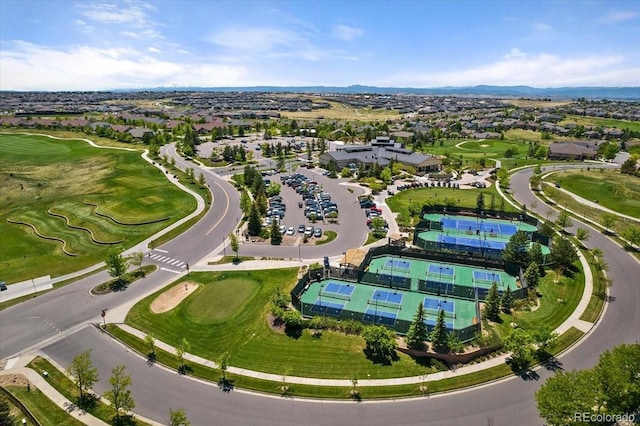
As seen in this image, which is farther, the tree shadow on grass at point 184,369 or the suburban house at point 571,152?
the suburban house at point 571,152

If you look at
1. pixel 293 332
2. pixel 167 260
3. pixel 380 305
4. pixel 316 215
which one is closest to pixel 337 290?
pixel 380 305

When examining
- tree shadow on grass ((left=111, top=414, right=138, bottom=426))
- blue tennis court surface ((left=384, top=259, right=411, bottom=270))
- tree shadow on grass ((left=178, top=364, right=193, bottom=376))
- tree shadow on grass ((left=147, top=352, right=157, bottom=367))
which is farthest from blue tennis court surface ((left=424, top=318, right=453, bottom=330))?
tree shadow on grass ((left=111, top=414, right=138, bottom=426))

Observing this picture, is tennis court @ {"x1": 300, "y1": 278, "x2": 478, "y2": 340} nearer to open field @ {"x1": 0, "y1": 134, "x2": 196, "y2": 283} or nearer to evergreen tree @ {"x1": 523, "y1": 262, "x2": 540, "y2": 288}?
evergreen tree @ {"x1": 523, "y1": 262, "x2": 540, "y2": 288}

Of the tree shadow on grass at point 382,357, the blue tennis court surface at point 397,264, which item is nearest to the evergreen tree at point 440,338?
the tree shadow on grass at point 382,357

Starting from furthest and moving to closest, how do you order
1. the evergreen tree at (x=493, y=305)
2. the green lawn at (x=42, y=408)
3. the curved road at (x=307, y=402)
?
the evergreen tree at (x=493, y=305) < the curved road at (x=307, y=402) < the green lawn at (x=42, y=408)

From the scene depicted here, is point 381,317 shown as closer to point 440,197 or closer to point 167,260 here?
point 167,260

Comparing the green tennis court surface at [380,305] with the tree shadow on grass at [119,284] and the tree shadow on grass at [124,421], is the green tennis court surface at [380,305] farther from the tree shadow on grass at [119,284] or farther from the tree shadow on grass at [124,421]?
the tree shadow on grass at [119,284]
